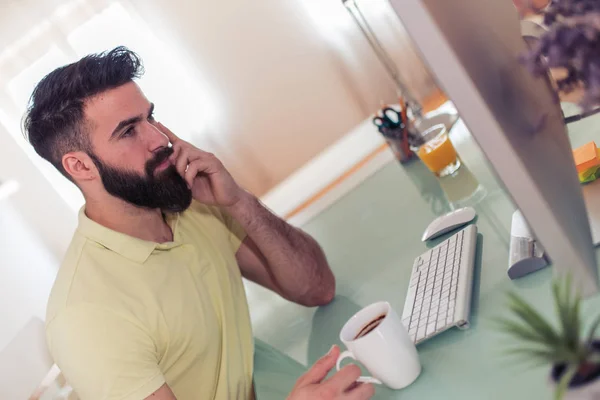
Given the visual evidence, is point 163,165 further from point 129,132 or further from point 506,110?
point 506,110

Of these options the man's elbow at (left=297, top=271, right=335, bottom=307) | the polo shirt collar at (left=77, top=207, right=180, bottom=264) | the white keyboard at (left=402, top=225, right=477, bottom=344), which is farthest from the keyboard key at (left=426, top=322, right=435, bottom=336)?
the polo shirt collar at (left=77, top=207, right=180, bottom=264)


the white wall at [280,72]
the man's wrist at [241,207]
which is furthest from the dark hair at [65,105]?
the white wall at [280,72]

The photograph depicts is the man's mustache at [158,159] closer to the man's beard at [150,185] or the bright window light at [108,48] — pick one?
the man's beard at [150,185]

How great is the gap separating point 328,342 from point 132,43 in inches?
69.9

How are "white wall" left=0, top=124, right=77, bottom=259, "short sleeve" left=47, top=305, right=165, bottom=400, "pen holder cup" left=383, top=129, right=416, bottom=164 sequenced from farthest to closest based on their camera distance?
1. "white wall" left=0, top=124, right=77, bottom=259
2. "pen holder cup" left=383, top=129, right=416, bottom=164
3. "short sleeve" left=47, top=305, right=165, bottom=400

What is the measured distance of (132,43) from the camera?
249 centimetres

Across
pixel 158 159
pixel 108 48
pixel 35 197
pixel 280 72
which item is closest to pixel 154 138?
pixel 158 159

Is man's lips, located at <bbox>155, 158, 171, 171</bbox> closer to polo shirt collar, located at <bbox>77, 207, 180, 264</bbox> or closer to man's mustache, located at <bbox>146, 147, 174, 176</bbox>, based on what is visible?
man's mustache, located at <bbox>146, 147, 174, 176</bbox>

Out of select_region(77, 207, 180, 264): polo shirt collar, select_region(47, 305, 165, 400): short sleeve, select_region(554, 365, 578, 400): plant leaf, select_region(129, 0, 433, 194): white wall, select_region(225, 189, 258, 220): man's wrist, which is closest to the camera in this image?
select_region(554, 365, 578, 400): plant leaf

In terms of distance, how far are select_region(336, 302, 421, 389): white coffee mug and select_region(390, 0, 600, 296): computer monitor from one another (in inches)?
9.0

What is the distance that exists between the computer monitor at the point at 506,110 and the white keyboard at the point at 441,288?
201 mm

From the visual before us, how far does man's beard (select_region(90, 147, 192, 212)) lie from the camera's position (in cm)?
122

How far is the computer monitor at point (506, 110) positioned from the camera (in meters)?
0.49

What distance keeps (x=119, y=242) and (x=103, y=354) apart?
0.80 feet
